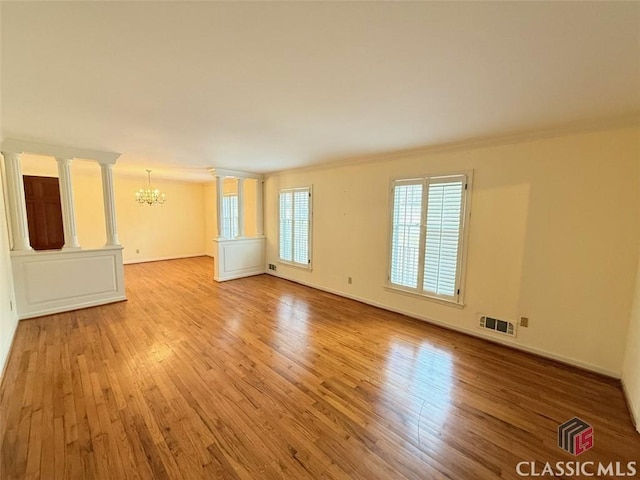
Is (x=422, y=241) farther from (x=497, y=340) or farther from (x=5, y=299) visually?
(x=5, y=299)

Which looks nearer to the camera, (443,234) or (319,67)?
(319,67)

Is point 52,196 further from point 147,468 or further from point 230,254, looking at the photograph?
point 147,468

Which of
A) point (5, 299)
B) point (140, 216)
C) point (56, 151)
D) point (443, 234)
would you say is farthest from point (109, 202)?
point (443, 234)

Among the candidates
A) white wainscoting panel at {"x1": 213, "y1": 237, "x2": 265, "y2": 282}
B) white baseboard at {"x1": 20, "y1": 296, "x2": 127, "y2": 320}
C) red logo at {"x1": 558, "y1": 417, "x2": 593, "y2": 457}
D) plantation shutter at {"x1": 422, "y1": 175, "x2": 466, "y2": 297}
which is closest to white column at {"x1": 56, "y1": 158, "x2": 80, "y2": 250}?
white baseboard at {"x1": 20, "y1": 296, "x2": 127, "y2": 320}

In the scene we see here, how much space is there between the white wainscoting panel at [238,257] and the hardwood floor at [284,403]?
91.2 inches

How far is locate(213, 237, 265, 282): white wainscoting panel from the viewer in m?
5.86

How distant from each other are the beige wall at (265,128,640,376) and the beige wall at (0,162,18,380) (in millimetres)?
4647

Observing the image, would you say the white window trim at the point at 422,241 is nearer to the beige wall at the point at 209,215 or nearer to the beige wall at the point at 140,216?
the beige wall at the point at 140,216

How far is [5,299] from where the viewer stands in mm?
3027

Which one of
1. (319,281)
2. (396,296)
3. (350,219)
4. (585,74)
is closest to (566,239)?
(585,74)

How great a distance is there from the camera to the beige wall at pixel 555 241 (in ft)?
8.15

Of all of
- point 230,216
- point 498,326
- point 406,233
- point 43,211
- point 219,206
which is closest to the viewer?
point 498,326

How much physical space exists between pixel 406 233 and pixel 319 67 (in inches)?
109

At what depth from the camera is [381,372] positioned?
2.59m
